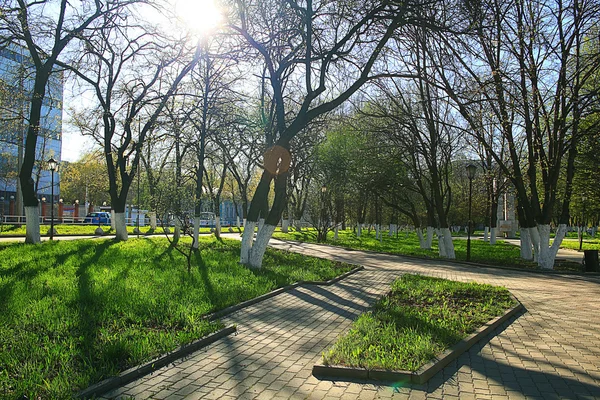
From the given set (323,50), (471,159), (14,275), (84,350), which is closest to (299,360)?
(84,350)

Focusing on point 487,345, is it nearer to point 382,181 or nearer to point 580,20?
point 580,20

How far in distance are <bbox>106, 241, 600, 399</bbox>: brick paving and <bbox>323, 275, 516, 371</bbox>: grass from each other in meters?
0.28

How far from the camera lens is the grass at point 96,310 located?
405cm

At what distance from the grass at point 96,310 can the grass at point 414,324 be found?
6.37 ft

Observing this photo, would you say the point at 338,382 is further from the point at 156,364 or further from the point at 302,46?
the point at 302,46

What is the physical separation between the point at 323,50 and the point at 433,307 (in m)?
8.63

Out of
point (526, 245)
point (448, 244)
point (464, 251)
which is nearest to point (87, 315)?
point (448, 244)

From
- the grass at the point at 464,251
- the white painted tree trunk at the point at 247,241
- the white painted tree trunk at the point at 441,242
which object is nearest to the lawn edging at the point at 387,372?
the white painted tree trunk at the point at 247,241

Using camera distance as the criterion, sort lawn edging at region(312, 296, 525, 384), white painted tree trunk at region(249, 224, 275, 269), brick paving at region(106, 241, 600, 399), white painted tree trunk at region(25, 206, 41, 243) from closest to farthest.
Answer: brick paving at region(106, 241, 600, 399) → lawn edging at region(312, 296, 525, 384) → white painted tree trunk at region(249, 224, 275, 269) → white painted tree trunk at region(25, 206, 41, 243)

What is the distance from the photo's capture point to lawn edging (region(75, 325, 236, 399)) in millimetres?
3750

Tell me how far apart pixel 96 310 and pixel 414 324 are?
4.50m

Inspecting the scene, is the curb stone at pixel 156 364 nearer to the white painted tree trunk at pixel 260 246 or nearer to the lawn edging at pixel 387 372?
the lawn edging at pixel 387 372

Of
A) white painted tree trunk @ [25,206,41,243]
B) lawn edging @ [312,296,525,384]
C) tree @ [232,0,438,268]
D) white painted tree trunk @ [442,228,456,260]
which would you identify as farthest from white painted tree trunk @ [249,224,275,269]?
white painted tree trunk @ [442,228,456,260]

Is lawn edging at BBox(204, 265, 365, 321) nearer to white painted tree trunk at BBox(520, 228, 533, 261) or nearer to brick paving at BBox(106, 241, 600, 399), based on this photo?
brick paving at BBox(106, 241, 600, 399)
